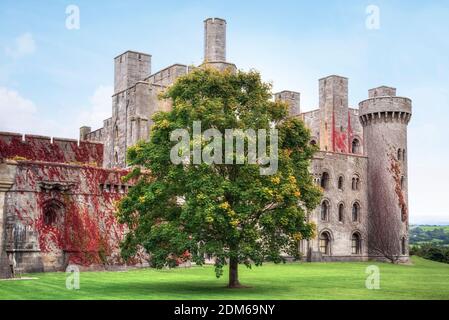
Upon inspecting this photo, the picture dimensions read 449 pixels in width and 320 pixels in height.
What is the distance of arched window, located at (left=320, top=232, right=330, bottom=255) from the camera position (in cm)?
5738

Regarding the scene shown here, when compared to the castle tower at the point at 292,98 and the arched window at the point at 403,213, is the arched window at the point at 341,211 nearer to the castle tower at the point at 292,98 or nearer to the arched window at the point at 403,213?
the arched window at the point at 403,213

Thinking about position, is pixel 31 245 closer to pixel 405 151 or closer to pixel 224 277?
pixel 224 277

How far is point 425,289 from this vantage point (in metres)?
27.8

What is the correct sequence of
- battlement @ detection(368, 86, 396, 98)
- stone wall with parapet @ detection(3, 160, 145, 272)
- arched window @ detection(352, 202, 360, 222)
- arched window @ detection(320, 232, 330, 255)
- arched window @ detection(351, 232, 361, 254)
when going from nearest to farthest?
stone wall with parapet @ detection(3, 160, 145, 272) → arched window @ detection(320, 232, 330, 255) → arched window @ detection(351, 232, 361, 254) → arched window @ detection(352, 202, 360, 222) → battlement @ detection(368, 86, 396, 98)

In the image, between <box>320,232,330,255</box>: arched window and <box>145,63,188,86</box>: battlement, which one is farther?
<box>320,232,330,255</box>: arched window

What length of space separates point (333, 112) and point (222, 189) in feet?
137

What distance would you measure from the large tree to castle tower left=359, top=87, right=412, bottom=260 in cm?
3284

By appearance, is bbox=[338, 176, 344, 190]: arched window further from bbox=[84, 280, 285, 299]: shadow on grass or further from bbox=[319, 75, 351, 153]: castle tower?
bbox=[84, 280, 285, 299]: shadow on grass

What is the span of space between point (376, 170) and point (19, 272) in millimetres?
36584

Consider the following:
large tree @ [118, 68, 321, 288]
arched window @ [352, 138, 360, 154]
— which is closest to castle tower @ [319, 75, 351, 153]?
arched window @ [352, 138, 360, 154]

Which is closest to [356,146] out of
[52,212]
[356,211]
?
[356,211]

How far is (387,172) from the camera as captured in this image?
59.8 meters

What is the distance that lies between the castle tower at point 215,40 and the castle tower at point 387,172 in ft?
55.2

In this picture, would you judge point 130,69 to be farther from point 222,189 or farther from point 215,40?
point 222,189
